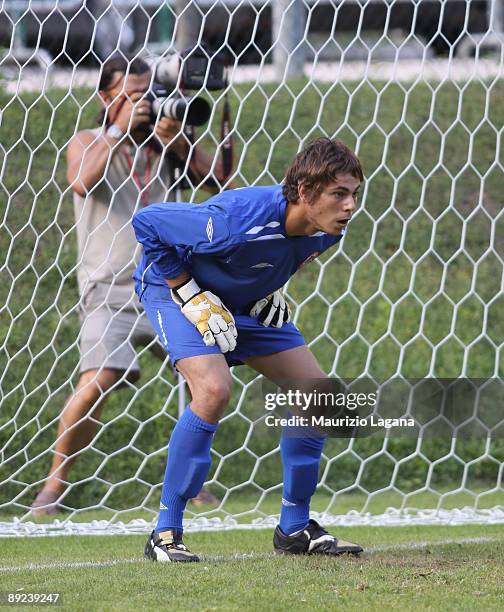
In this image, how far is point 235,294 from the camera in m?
3.99

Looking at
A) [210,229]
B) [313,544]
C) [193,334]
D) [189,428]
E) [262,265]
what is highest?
[210,229]

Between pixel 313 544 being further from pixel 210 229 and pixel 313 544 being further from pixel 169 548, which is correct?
pixel 210 229

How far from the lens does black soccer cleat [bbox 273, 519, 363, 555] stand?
4.02 meters

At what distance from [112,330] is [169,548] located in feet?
6.29

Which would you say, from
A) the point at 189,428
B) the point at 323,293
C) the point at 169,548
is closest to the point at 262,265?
the point at 189,428

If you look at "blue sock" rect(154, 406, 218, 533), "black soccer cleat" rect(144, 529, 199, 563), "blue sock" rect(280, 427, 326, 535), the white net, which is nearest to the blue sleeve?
"blue sock" rect(154, 406, 218, 533)

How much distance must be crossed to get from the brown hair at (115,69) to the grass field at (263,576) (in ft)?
7.76

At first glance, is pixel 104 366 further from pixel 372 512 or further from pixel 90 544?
pixel 372 512

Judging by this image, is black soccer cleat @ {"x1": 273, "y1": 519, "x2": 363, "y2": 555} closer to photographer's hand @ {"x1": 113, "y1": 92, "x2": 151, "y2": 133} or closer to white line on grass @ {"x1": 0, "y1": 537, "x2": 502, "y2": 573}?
white line on grass @ {"x1": 0, "y1": 537, "x2": 502, "y2": 573}

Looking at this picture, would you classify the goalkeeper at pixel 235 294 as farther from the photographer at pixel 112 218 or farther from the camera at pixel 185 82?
the camera at pixel 185 82

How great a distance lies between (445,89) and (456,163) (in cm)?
81

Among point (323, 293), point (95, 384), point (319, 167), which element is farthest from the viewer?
point (323, 293)

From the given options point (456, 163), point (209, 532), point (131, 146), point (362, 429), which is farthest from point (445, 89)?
point (209, 532)

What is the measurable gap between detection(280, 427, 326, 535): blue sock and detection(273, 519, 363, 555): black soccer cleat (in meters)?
0.03
